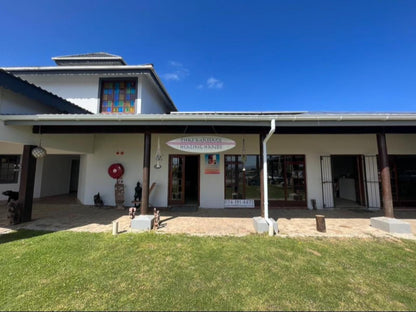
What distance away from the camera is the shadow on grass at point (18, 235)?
157 inches

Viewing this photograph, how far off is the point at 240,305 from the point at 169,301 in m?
0.85

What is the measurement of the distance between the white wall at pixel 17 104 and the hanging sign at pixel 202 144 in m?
4.01

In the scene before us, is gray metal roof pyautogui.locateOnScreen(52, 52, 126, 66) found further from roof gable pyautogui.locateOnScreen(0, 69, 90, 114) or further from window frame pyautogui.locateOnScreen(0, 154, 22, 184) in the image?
window frame pyautogui.locateOnScreen(0, 154, 22, 184)

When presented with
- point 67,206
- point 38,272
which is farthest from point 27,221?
point 38,272

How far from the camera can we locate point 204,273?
2805mm

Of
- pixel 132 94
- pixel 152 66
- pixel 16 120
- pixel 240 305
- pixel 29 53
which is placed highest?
pixel 29 53

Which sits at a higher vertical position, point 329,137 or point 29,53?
point 29,53

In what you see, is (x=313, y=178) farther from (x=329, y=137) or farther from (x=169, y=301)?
(x=169, y=301)

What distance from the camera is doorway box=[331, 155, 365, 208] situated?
7.78 metres

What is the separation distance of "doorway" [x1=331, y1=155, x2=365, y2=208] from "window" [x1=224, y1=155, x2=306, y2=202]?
204 centimetres

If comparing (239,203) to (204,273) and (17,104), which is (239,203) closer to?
(204,273)

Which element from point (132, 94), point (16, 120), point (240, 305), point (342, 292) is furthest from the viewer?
point (132, 94)

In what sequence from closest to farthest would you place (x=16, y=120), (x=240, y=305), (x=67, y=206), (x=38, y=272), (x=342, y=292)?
(x=240, y=305) → (x=342, y=292) → (x=38, y=272) → (x=16, y=120) → (x=67, y=206)

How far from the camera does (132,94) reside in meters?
7.93
